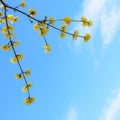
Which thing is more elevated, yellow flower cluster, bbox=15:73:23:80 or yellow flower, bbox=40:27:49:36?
yellow flower, bbox=40:27:49:36

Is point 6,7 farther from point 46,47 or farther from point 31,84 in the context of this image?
point 31,84

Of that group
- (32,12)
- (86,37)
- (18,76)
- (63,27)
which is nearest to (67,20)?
(63,27)

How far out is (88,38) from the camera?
739cm

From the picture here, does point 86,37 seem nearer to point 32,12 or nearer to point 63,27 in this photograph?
point 63,27

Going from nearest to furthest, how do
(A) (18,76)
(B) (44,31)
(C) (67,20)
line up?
(B) (44,31) → (C) (67,20) → (A) (18,76)

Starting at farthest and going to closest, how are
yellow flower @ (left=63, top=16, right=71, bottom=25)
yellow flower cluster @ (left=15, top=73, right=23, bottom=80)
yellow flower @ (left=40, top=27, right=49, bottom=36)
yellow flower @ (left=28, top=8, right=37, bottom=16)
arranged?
yellow flower @ (left=28, top=8, right=37, bottom=16) → yellow flower cluster @ (left=15, top=73, right=23, bottom=80) → yellow flower @ (left=63, top=16, right=71, bottom=25) → yellow flower @ (left=40, top=27, right=49, bottom=36)

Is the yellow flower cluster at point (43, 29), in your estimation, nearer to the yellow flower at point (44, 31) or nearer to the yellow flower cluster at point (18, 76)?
the yellow flower at point (44, 31)

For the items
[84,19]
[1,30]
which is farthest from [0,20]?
[84,19]

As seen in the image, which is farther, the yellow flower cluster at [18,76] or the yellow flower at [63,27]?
the yellow flower cluster at [18,76]

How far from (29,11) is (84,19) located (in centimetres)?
124

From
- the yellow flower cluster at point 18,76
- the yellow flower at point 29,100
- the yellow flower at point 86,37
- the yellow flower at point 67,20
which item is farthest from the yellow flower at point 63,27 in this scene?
the yellow flower at point 29,100

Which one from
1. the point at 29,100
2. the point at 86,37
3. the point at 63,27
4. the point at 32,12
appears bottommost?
the point at 29,100

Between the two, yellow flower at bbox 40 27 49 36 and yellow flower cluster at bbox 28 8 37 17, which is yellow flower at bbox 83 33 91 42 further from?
yellow flower cluster at bbox 28 8 37 17

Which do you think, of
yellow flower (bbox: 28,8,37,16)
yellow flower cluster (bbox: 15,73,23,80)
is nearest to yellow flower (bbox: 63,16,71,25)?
yellow flower (bbox: 28,8,37,16)
